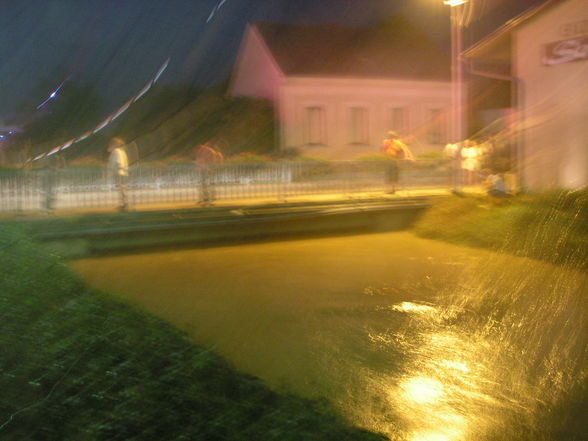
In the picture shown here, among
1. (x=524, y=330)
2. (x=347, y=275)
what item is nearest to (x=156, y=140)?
(x=347, y=275)

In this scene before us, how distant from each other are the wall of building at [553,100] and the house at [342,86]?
1224 centimetres

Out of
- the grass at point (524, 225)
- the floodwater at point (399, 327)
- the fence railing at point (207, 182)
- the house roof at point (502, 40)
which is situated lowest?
the floodwater at point (399, 327)

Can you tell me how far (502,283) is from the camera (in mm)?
9117

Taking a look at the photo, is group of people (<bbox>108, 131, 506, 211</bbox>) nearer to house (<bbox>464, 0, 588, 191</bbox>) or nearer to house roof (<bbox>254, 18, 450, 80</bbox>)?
house (<bbox>464, 0, 588, 191</bbox>)

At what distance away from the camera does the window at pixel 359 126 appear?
30.3m

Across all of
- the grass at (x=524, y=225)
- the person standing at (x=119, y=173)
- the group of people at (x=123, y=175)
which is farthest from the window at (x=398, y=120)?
the grass at (x=524, y=225)

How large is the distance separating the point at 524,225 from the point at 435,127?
70.0 feet

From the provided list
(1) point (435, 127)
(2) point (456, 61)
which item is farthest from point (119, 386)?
(1) point (435, 127)

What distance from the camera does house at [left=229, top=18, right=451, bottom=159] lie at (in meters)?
29.0

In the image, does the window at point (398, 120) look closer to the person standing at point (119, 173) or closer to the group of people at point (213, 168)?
the group of people at point (213, 168)

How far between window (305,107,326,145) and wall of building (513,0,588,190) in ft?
40.3

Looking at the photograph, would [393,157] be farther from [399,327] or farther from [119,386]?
[119,386]

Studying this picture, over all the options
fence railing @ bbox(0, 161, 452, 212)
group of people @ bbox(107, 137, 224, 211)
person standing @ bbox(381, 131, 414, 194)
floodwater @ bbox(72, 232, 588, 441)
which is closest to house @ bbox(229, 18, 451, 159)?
person standing @ bbox(381, 131, 414, 194)

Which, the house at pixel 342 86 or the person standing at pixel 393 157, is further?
the house at pixel 342 86
